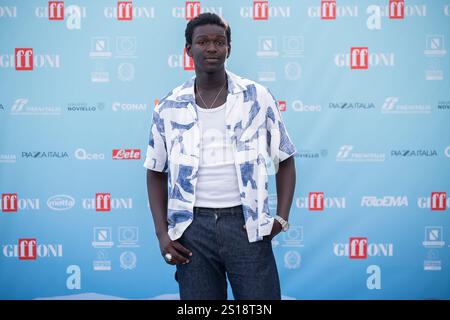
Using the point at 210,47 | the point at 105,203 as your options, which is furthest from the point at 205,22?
the point at 105,203

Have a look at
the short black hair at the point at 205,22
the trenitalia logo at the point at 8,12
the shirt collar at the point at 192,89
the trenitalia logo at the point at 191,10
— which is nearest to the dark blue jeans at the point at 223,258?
the shirt collar at the point at 192,89

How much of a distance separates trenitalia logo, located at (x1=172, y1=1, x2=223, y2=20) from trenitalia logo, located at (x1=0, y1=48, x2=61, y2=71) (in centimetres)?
84

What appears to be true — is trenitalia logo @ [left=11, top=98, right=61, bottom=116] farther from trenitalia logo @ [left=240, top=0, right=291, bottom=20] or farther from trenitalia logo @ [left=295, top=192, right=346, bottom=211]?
trenitalia logo @ [left=295, top=192, right=346, bottom=211]

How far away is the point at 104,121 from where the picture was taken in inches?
119

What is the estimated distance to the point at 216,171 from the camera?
1.60 metres

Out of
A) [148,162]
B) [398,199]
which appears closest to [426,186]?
[398,199]

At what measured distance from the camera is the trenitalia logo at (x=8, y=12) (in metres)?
3.00

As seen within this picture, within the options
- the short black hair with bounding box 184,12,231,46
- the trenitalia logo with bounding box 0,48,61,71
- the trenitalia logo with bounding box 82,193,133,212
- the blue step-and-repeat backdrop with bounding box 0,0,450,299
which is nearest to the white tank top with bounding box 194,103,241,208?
the short black hair with bounding box 184,12,231,46

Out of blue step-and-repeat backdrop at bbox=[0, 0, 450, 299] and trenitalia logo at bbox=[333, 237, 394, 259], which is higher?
blue step-and-repeat backdrop at bbox=[0, 0, 450, 299]

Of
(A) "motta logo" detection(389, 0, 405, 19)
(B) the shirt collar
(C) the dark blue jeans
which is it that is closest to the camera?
(C) the dark blue jeans

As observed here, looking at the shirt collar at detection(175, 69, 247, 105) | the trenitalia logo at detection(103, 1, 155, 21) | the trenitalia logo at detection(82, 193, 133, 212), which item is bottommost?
the trenitalia logo at detection(82, 193, 133, 212)

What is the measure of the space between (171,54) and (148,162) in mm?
1458

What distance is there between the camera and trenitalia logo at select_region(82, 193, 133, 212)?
3.05 metres
